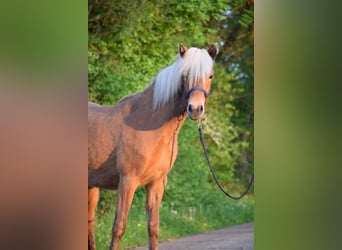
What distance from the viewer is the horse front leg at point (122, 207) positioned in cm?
410

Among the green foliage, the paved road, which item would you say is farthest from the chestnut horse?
the paved road

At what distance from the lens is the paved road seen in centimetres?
457

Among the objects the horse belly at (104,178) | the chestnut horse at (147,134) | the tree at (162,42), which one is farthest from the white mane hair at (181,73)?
the horse belly at (104,178)

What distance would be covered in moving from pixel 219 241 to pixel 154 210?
75 centimetres

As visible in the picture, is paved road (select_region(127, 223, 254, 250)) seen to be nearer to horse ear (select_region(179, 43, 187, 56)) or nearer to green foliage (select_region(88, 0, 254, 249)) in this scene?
green foliage (select_region(88, 0, 254, 249))

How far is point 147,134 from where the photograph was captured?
4.17 meters

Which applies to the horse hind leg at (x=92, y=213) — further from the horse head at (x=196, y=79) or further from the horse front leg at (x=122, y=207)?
the horse head at (x=196, y=79)

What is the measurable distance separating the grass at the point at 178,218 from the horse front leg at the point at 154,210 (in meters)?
0.05

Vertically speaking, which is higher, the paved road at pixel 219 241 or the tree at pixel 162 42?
the tree at pixel 162 42
